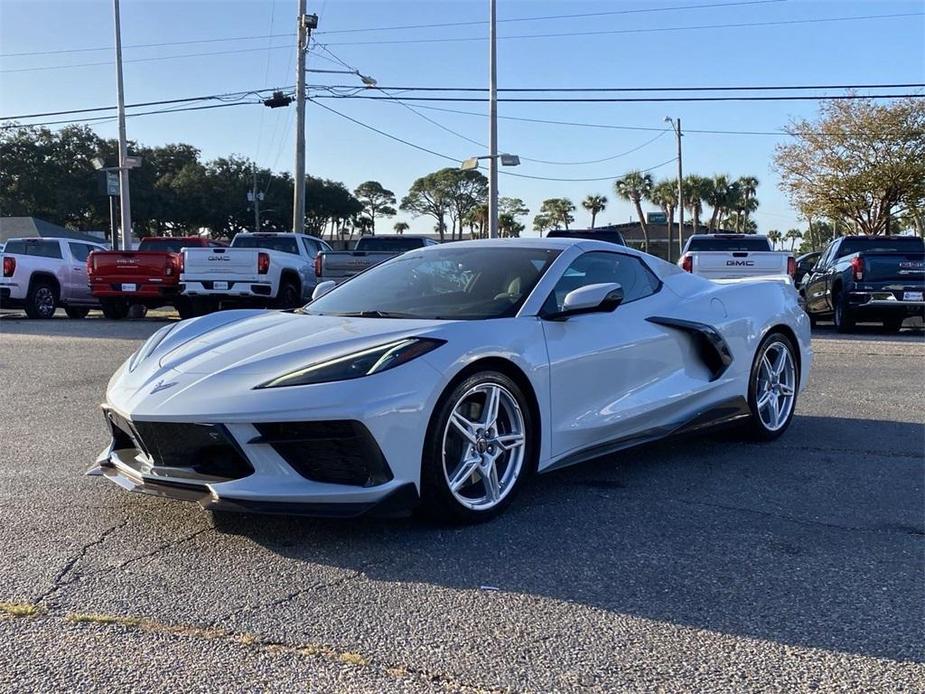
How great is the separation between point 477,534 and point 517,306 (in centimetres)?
121

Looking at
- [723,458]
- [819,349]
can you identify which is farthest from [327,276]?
[723,458]

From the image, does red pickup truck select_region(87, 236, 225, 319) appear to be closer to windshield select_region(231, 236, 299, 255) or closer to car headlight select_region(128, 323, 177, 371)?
windshield select_region(231, 236, 299, 255)

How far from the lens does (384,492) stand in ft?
11.6

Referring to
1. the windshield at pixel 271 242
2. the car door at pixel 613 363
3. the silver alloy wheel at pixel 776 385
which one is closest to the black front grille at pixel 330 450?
the car door at pixel 613 363

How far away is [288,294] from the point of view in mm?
15773

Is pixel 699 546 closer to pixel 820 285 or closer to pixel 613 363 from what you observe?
pixel 613 363

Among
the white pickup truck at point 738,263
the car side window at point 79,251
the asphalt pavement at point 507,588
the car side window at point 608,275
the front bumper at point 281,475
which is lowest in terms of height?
the asphalt pavement at point 507,588

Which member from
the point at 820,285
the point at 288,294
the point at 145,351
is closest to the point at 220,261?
the point at 288,294

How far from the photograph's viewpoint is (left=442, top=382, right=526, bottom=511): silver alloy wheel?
3.88 metres

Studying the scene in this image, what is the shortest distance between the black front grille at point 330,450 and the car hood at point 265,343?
1.03 ft

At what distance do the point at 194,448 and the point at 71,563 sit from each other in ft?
2.16

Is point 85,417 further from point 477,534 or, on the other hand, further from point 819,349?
point 819,349

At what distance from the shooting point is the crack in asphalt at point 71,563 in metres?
3.21

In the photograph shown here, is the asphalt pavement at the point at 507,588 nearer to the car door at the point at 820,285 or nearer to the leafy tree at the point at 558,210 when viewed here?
the car door at the point at 820,285
